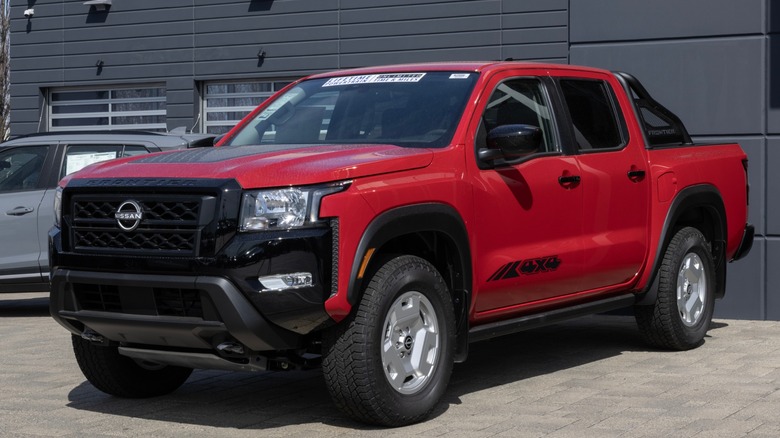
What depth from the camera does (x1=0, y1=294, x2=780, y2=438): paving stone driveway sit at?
6.13 m

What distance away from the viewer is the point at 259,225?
18.8ft

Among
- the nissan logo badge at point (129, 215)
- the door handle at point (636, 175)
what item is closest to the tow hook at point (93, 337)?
the nissan logo badge at point (129, 215)

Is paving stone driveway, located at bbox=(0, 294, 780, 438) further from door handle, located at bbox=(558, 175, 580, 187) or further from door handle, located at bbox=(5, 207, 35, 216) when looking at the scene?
door handle, located at bbox=(5, 207, 35, 216)

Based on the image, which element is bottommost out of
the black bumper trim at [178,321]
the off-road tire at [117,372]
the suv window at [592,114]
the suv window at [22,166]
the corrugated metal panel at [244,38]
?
the off-road tire at [117,372]

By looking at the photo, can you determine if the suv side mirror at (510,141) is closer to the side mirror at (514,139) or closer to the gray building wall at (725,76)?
the side mirror at (514,139)

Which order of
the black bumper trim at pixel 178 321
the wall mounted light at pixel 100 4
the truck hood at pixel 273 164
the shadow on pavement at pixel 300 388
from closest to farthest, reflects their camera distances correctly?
the black bumper trim at pixel 178 321
the truck hood at pixel 273 164
the shadow on pavement at pixel 300 388
the wall mounted light at pixel 100 4

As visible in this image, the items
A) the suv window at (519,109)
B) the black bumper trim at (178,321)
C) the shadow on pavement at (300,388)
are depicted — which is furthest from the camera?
the suv window at (519,109)

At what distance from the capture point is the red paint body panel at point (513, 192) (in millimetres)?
5875

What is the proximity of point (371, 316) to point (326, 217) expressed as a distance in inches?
20.7

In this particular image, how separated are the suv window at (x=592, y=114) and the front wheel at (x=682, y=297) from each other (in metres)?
0.97

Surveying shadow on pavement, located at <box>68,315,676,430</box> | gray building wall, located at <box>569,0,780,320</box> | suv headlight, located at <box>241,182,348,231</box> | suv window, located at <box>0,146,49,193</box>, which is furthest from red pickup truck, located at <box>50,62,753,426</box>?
suv window, located at <box>0,146,49,193</box>

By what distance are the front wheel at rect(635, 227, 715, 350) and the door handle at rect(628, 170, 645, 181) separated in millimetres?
664

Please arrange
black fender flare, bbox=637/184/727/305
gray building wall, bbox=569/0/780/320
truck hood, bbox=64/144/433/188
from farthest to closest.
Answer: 1. gray building wall, bbox=569/0/780/320
2. black fender flare, bbox=637/184/727/305
3. truck hood, bbox=64/144/433/188

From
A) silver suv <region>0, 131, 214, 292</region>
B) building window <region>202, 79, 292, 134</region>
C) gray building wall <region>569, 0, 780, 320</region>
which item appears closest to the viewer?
gray building wall <region>569, 0, 780, 320</region>
